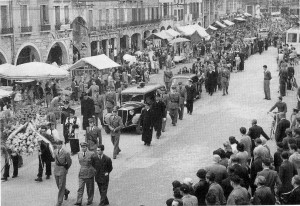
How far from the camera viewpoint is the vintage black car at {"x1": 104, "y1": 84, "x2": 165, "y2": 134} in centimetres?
2112

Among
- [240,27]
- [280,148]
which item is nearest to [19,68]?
[280,148]

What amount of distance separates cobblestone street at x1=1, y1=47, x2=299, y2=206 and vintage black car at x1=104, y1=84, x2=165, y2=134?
1.80 feet

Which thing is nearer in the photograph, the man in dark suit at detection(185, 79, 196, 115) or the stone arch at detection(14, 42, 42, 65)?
the man in dark suit at detection(185, 79, 196, 115)

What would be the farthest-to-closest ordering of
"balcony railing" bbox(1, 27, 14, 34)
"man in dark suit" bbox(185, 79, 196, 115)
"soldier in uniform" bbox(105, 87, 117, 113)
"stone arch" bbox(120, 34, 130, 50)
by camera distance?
"stone arch" bbox(120, 34, 130, 50) → "balcony railing" bbox(1, 27, 14, 34) → "man in dark suit" bbox(185, 79, 196, 115) → "soldier in uniform" bbox(105, 87, 117, 113)

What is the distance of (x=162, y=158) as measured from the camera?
17719 mm

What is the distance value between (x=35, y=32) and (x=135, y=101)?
17708mm

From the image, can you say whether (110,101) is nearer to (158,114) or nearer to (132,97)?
(132,97)

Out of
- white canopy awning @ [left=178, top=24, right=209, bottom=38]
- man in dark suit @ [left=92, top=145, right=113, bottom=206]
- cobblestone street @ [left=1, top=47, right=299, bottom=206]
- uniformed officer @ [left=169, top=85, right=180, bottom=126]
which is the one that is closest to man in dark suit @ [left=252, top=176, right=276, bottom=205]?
cobblestone street @ [left=1, top=47, right=299, bottom=206]

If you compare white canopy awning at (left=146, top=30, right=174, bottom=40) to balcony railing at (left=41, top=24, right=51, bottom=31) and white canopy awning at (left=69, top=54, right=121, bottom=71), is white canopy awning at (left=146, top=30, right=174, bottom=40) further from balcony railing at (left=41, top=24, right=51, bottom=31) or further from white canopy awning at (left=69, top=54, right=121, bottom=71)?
white canopy awning at (left=69, top=54, right=121, bottom=71)

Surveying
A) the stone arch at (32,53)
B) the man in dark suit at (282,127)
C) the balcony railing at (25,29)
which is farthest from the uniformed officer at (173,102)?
the stone arch at (32,53)

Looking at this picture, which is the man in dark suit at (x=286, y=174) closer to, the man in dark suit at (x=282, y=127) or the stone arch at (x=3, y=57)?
the man in dark suit at (x=282, y=127)

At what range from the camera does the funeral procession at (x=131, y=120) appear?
12.5m

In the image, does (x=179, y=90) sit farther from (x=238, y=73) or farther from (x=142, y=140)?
(x=238, y=73)

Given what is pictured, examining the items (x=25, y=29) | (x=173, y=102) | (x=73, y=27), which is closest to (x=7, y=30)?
(x=25, y=29)
